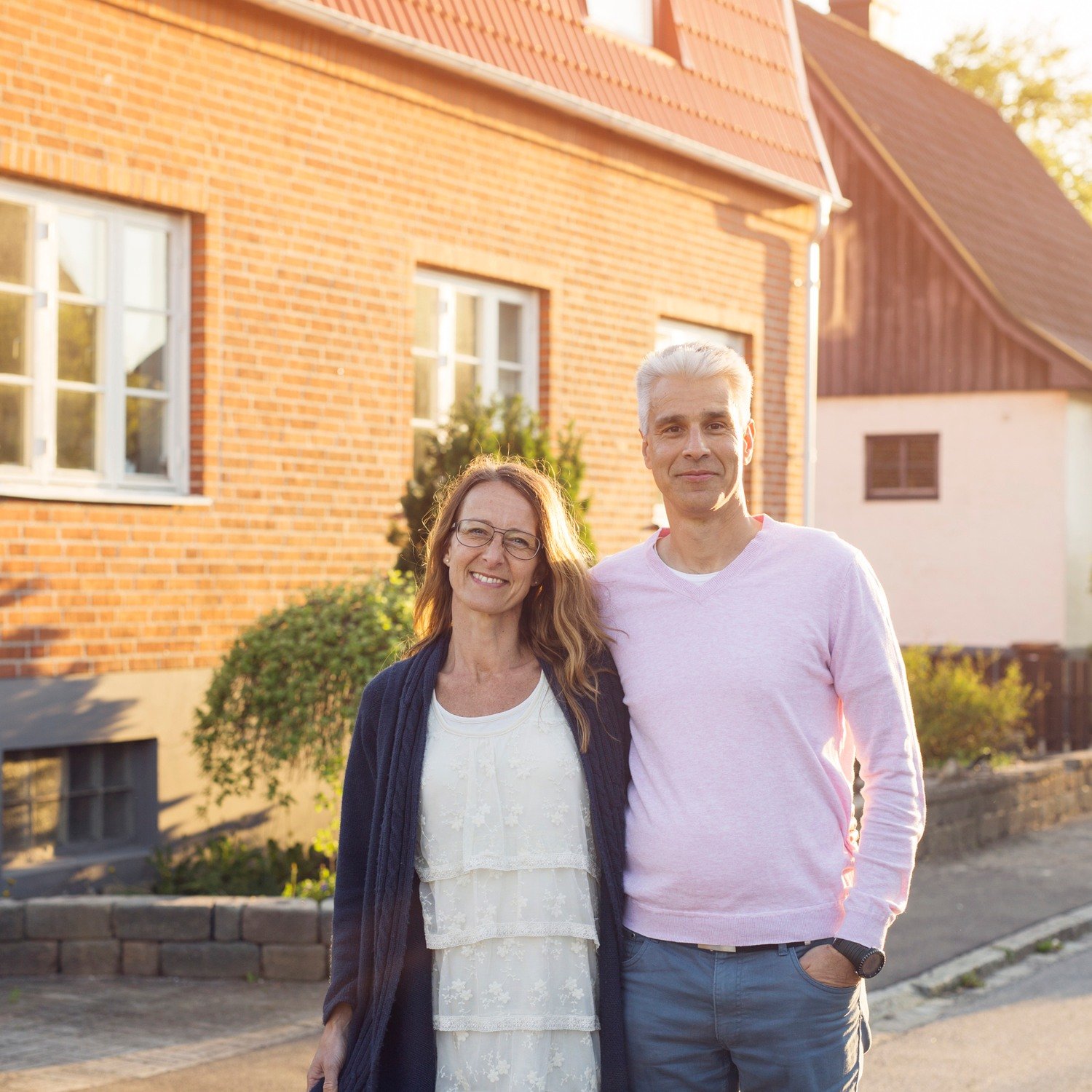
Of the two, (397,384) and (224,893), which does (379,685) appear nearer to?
(224,893)

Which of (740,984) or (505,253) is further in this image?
(505,253)

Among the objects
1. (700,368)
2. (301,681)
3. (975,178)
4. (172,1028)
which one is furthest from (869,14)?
(700,368)

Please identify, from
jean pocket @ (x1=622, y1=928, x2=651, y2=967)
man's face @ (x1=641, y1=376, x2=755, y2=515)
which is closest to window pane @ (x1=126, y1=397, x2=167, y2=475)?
man's face @ (x1=641, y1=376, x2=755, y2=515)

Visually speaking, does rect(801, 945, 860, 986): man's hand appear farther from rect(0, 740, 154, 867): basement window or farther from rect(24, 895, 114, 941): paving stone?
rect(0, 740, 154, 867): basement window

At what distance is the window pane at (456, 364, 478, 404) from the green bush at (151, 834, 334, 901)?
331 cm

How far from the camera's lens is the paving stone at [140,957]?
691cm

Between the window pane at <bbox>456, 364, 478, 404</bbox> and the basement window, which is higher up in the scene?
the window pane at <bbox>456, 364, 478, 404</bbox>

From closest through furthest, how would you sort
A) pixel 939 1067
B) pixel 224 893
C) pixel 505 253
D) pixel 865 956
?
pixel 865 956 → pixel 939 1067 → pixel 224 893 → pixel 505 253

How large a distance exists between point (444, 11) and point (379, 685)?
280 inches

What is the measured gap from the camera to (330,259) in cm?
923

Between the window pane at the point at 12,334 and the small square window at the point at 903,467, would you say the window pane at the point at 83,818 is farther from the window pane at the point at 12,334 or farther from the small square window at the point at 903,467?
the small square window at the point at 903,467

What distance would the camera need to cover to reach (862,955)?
2992mm

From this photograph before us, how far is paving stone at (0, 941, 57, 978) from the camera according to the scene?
6922mm

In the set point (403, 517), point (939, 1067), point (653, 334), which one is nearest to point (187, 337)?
point (403, 517)
